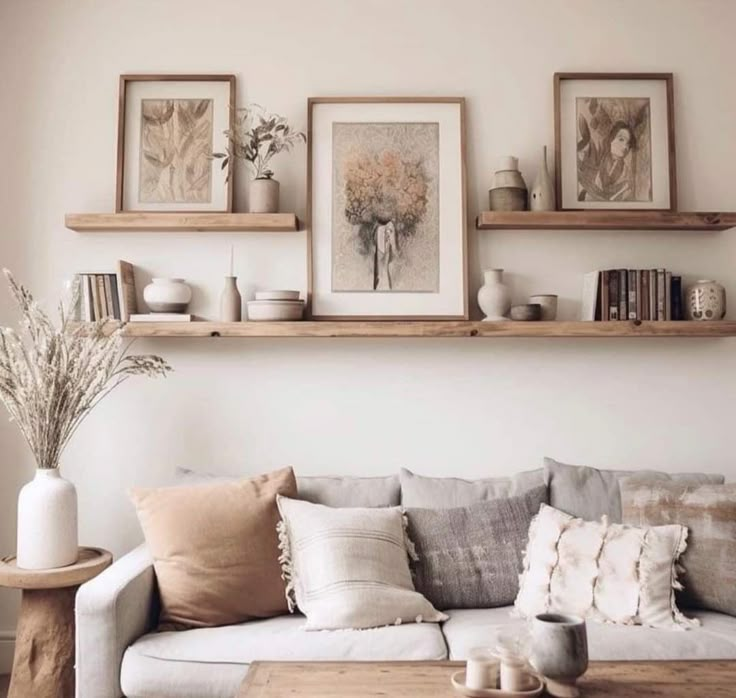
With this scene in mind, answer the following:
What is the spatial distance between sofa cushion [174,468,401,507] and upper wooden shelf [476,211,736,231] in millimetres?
1089

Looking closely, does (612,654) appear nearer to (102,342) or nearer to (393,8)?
(102,342)

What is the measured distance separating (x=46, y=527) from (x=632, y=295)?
7.58 feet

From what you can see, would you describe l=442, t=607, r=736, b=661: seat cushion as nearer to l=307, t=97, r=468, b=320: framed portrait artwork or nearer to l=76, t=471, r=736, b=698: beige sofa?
l=76, t=471, r=736, b=698: beige sofa

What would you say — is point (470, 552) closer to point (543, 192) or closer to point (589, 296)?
point (589, 296)

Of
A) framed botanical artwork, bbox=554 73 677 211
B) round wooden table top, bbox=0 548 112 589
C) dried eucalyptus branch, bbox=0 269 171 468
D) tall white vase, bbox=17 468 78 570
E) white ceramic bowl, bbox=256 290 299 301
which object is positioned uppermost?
framed botanical artwork, bbox=554 73 677 211

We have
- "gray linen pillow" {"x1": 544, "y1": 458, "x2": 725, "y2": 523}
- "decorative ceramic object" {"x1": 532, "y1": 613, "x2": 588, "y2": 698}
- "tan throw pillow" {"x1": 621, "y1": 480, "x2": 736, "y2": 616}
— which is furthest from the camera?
"gray linen pillow" {"x1": 544, "y1": 458, "x2": 725, "y2": 523}

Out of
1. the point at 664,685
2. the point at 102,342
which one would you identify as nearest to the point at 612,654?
the point at 664,685

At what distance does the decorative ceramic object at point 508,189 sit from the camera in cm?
317

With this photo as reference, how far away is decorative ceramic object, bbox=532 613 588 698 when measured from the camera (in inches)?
66.8

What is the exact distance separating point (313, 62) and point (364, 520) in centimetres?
189

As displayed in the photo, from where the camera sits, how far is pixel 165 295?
314 cm

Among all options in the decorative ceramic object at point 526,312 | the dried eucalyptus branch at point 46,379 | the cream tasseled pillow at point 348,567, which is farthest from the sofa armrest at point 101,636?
the decorative ceramic object at point 526,312

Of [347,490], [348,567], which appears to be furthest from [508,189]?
[348,567]

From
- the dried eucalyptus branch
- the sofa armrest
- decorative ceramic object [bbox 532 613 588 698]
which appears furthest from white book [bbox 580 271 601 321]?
the sofa armrest
